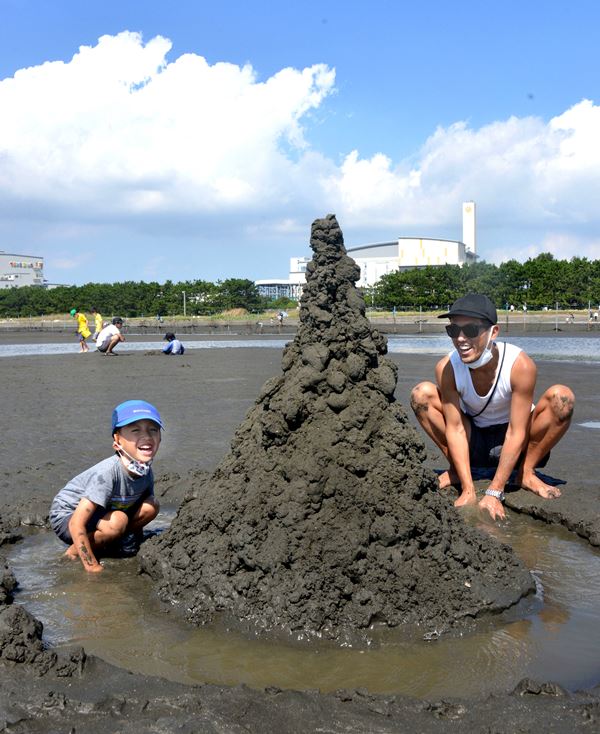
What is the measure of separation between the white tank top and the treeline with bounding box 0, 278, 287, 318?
75393 millimetres

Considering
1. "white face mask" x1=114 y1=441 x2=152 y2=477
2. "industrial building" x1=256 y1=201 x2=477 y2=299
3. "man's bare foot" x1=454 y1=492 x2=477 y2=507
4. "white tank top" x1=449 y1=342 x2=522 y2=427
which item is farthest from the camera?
"industrial building" x1=256 y1=201 x2=477 y2=299

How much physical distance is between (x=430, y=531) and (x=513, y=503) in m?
1.94

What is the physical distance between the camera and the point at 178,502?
5.78 metres

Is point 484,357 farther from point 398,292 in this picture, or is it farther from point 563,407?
point 398,292

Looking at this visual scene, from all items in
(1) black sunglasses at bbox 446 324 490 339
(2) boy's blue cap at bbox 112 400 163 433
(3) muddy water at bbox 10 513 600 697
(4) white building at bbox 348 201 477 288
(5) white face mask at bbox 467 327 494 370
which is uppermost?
(4) white building at bbox 348 201 477 288

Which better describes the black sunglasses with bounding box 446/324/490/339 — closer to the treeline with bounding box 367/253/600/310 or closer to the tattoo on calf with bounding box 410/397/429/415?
the tattoo on calf with bounding box 410/397/429/415

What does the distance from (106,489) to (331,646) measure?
162cm

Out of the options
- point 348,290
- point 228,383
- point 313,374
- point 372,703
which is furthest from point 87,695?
point 228,383

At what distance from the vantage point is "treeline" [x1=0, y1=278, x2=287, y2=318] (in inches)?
3211

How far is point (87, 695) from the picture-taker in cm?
275

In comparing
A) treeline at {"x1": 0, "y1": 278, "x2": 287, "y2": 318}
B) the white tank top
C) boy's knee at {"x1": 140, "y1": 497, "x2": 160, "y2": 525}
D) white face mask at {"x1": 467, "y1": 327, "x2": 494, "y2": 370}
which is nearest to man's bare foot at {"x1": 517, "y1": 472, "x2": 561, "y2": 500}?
the white tank top

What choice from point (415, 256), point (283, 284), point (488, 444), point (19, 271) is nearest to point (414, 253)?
point (415, 256)

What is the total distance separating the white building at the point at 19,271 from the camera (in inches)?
5896

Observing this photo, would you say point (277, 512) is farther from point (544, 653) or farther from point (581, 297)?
point (581, 297)
